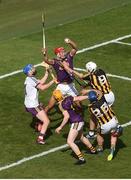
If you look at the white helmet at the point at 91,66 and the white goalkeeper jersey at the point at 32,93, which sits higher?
the white helmet at the point at 91,66

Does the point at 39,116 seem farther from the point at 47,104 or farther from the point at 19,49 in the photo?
the point at 19,49

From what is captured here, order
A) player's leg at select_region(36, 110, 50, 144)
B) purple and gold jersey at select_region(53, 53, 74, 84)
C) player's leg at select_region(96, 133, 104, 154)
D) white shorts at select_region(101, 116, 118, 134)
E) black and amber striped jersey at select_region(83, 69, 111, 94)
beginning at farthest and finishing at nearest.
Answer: purple and gold jersey at select_region(53, 53, 74, 84), black and amber striped jersey at select_region(83, 69, 111, 94), player's leg at select_region(36, 110, 50, 144), player's leg at select_region(96, 133, 104, 154), white shorts at select_region(101, 116, 118, 134)

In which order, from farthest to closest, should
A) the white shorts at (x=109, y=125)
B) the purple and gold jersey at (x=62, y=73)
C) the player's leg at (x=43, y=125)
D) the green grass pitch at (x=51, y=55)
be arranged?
1. the purple and gold jersey at (x=62, y=73)
2. the player's leg at (x=43, y=125)
3. the white shorts at (x=109, y=125)
4. the green grass pitch at (x=51, y=55)

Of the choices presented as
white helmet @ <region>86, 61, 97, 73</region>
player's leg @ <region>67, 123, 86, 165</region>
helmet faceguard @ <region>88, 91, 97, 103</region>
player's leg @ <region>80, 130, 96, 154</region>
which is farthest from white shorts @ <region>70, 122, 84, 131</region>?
white helmet @ <region>86, 61, 97, 73</region>

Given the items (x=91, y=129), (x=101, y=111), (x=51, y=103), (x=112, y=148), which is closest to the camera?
(x=101, y=111)

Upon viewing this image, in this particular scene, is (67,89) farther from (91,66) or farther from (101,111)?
(101,111)

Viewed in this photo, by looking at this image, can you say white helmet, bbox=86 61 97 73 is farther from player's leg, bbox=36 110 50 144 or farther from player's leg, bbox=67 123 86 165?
player's leg, bbox=67 123 86 165

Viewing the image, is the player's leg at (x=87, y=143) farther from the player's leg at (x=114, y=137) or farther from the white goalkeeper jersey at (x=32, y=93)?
the white goalkeeper jersey at (x=32, y=93)

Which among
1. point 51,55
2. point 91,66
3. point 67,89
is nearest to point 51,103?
point 67,89

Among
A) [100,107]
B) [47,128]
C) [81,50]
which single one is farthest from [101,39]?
[100,107]

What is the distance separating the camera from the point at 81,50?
28000 mm

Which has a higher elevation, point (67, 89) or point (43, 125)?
point (67, 89)

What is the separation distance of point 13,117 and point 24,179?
4811 mm

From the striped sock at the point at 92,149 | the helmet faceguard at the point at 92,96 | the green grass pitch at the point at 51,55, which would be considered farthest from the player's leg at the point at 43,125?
the helmet faceguard at the point at 92,96
